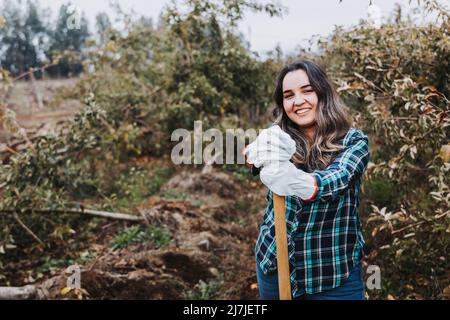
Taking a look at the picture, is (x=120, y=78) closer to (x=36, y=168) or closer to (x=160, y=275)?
(x=36, y=168)

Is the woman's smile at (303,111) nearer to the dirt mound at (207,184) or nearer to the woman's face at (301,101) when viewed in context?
the woman's face at (301,101)

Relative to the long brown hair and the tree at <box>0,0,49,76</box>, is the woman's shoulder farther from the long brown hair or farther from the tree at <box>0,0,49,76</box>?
the tree at <box>0,0,49,76</box>

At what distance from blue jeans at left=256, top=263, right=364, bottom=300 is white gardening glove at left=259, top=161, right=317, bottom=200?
0.40 m

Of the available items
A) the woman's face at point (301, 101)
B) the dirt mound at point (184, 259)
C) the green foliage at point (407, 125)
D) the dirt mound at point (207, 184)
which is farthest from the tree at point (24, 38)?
the woman's face at point (301, 101)

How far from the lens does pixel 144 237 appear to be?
14.0 feet

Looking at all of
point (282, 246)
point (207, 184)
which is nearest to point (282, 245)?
point (282, 246)

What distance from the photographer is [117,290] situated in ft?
11.6

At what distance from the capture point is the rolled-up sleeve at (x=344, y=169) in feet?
4.68

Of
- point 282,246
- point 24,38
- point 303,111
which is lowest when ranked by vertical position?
point 282,246

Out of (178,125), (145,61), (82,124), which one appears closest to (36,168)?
(82,124)

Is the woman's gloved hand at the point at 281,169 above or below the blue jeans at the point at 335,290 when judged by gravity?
above

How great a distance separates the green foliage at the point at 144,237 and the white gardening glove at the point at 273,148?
9.33ft

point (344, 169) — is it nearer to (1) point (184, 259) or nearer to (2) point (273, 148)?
(2) point (273, 148)

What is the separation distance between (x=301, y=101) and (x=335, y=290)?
71cm
